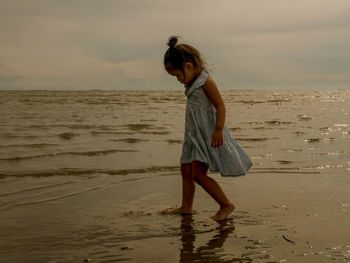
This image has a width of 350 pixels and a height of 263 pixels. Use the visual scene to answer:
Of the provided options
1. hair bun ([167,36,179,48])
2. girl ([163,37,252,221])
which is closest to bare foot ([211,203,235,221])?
girl ([163,37,252,221])

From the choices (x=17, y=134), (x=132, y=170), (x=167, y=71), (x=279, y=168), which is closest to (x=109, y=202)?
(x=167, y=71)

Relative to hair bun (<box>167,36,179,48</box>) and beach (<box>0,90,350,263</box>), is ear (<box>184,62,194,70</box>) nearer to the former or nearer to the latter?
hair bun (<box>167,36,179,48</box>)

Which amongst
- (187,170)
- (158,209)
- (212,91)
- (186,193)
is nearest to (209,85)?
(212,91)

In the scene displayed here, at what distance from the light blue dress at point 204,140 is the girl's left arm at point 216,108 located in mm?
58

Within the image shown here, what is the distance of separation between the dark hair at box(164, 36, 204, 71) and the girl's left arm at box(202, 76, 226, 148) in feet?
0.71

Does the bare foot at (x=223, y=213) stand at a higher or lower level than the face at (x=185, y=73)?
lower

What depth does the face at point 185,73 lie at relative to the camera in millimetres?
4141

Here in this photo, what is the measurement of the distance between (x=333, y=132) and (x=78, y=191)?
9.61m

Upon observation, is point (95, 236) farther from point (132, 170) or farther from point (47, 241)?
point (132, 170)

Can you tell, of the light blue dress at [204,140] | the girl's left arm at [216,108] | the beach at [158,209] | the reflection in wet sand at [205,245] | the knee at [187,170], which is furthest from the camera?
the knee at [187,170]

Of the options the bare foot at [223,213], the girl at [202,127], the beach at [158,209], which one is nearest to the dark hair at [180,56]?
the girl at [202,127]

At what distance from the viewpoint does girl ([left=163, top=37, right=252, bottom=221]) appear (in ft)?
13.4

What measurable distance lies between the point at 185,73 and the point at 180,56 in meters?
0.17

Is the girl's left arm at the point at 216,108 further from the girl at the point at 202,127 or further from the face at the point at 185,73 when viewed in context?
the face at the point at 185,73
